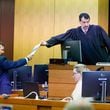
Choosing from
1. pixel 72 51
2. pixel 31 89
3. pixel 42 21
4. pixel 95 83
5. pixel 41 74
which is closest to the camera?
pixel 95 83

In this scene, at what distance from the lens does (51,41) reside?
550 centimetres

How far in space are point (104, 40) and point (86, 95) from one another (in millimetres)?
1900

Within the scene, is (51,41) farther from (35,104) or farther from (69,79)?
(35,104)

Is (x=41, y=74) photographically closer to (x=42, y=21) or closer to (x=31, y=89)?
(x=31, y=89)

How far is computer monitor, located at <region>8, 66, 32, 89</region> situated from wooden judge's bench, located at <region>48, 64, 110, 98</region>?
1.16 metres

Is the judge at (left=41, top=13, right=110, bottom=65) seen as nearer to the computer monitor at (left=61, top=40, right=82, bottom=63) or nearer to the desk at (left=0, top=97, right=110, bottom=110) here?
the computer monitor at (left=61, top=40, right=82, bottom=63)

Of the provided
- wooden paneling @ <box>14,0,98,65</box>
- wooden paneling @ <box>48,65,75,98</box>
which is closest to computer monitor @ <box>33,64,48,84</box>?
wooden paneling @ <box>48,65,75,98</box>

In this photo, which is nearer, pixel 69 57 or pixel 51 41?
pixel 69 57

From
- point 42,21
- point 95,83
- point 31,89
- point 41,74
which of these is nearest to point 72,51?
point 31,89

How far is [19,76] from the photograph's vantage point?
19.7ft

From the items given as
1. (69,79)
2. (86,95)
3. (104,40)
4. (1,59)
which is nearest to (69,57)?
(69,79)

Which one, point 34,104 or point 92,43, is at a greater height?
point 92,43

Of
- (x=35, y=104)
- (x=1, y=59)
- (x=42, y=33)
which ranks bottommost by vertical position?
(x=35, y=104)

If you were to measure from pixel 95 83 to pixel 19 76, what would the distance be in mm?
2729
